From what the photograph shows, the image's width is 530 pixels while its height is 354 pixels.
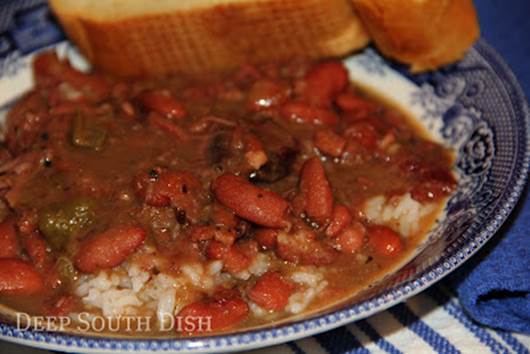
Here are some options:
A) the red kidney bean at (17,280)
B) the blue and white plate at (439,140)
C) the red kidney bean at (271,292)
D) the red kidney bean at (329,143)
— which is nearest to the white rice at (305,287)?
the red kidney bean at (271,292)

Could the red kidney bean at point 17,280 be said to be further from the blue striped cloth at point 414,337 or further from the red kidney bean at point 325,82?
the red kidney bean at point 325,82

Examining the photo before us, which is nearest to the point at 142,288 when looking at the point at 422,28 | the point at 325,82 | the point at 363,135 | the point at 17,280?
the point at 17,280

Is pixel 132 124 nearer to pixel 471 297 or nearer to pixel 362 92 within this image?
pixel 362 92

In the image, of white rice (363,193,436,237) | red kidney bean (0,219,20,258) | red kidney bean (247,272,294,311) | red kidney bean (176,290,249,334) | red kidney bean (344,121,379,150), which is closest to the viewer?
red kidney bean (176,290,249,334)

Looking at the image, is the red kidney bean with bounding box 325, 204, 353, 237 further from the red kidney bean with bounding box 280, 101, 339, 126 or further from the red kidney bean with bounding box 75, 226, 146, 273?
the red kidney bean with bounding box 75, 226, 146, 273

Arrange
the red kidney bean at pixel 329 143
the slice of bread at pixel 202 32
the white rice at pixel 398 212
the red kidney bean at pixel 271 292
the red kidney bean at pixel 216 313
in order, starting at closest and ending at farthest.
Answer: the red kidney bean at pixel 216 313 < the red kidney bean at pixel 271 292 < the white rice at pixel 398 212 < the red kidney bean at pixel 329 143 < the slice of bread at pixel 202 32

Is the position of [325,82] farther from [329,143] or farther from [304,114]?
[329,143]

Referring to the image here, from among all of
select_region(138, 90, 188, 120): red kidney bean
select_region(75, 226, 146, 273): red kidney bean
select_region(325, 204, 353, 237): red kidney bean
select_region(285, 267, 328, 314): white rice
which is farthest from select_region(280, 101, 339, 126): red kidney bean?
select_region(75, 226, 146, 273): red kidney bean
